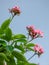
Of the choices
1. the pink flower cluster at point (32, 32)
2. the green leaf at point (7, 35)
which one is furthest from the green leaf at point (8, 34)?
the pink flower cluster at point (32, 32)

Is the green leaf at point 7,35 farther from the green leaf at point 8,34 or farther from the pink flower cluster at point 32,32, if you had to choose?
the pink flower cluster at point 32,32

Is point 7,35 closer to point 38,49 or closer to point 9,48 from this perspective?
point 9,48

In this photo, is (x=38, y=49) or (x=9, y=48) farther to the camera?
(x=38, y=49)

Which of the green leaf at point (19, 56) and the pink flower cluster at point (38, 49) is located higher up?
the pink flower cluster at point (38, 49)

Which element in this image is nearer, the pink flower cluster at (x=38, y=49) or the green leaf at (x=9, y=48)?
the green leaf at (x=9, y=48)

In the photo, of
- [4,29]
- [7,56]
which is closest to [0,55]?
[7,56]

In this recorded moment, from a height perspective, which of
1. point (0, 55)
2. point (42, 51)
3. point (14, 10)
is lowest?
point (0, 55)

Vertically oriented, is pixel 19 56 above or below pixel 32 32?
below

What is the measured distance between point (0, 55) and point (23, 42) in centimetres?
15

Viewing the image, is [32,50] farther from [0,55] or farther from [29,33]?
[0,55]

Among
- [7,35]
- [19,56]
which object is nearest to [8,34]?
[7,35]

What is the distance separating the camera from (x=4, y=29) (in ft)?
3.13

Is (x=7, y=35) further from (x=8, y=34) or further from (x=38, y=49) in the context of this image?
(x=38, y=49)

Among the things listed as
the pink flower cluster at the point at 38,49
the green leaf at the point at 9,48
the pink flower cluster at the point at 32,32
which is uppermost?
the pink flower cluster at the point at 32,32
